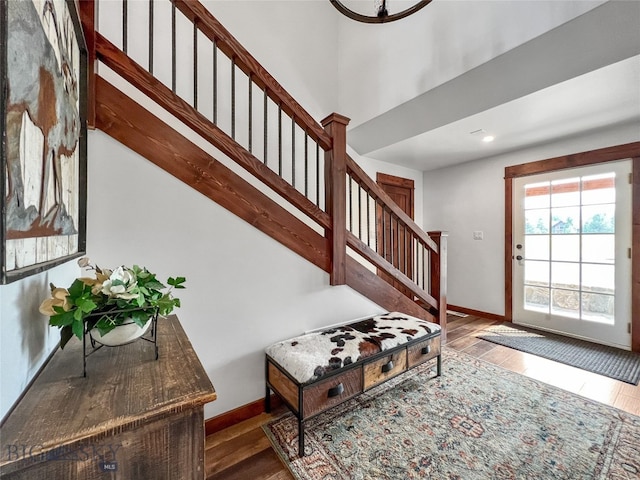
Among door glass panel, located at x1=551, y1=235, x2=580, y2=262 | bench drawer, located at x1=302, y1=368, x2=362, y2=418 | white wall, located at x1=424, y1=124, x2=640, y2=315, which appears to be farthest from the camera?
white wall, located at x1=424, y1=124, x2=640, y2=315

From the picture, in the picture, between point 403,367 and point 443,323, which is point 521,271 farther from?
point 403,367

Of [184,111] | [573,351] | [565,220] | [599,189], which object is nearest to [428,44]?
[184,111]

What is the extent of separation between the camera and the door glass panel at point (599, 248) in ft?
9.15

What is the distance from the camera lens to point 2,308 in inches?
21.8

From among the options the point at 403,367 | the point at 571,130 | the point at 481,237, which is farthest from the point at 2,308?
the point at 481,237

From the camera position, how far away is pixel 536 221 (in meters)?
3.33

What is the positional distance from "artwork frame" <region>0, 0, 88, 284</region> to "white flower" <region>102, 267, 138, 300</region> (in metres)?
0.14

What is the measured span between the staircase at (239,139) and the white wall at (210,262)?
0.09 meters

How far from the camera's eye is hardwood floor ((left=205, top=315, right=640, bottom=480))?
135 centimetres

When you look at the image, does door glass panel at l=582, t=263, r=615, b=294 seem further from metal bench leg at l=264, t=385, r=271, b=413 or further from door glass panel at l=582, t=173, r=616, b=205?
metal bench leg at l=264, t=385, r=271, b=413

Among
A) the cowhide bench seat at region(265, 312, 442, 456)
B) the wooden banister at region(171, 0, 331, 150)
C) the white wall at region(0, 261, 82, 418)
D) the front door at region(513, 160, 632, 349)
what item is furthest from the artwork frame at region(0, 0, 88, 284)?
the front door at region(513, 160, 632, 349)

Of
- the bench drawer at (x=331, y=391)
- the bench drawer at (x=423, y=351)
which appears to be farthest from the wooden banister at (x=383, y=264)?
the bench drawer at (x=331, y=391)

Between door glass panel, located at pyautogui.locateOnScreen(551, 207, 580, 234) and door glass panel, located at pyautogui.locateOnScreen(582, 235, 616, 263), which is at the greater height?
door glass panel, located at pyautogui.locateOnScreen(551, 207, 580, 234)

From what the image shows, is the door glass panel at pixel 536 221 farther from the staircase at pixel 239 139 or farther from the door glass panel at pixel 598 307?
the staircase at pixel 239 139
